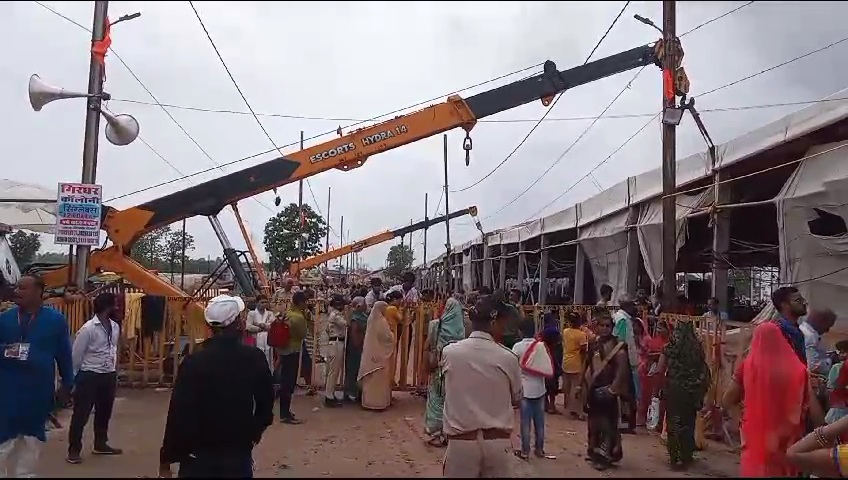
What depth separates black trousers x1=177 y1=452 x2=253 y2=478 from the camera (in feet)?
12.2

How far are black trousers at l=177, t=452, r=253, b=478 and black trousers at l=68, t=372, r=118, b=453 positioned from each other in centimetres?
385

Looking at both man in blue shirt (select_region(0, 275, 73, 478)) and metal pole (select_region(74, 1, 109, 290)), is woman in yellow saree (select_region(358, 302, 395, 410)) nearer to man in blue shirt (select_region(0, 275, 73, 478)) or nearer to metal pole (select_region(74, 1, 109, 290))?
metal pole (select_region(74, 1, 109, 290))

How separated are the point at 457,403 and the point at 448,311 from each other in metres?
4.61

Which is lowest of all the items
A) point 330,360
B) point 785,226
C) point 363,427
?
point 363,427

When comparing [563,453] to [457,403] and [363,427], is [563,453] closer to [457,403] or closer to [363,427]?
[363,427]

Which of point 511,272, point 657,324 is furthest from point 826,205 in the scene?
point 511,272

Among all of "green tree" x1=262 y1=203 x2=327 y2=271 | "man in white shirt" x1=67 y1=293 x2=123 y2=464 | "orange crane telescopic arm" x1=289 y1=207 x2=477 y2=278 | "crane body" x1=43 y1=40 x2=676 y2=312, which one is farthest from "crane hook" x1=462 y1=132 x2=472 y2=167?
"green tree" x1=262 y1=203 x2=327 y2=271

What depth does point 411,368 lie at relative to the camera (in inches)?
504

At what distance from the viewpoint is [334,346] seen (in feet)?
37.1

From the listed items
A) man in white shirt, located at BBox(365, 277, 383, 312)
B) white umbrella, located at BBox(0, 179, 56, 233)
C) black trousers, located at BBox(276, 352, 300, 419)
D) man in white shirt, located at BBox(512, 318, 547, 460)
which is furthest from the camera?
white umbrella, located at BBox(0, 179, 56, 233)

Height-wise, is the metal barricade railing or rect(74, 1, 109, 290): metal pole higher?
rect(74, 1, 109, 290): metal pole

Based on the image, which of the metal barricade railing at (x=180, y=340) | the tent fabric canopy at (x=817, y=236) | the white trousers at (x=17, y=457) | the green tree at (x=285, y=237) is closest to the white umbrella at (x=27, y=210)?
the metal barricade railing at (x=180, y=340)

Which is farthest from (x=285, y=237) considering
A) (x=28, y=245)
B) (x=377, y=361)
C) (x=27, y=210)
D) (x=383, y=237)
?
(x=377, y=361)

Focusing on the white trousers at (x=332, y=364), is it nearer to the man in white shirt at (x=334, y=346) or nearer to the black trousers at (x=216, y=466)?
the man in white shirt at (x=334, y=346)
